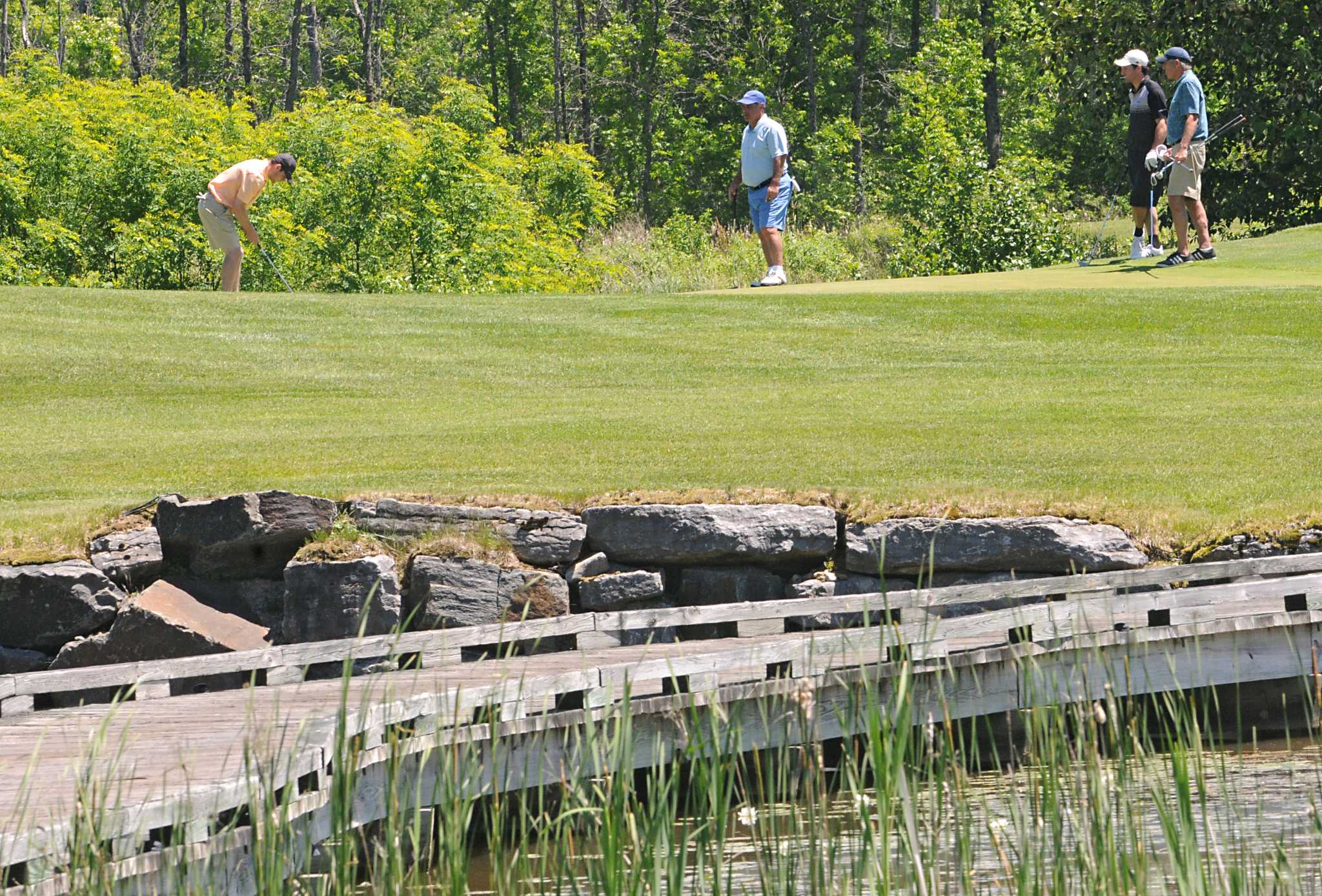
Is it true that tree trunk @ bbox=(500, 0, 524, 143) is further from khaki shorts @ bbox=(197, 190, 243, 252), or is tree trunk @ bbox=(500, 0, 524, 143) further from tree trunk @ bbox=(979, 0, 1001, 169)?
khaki shorts @ bbox=(197, 190, 243, 252)

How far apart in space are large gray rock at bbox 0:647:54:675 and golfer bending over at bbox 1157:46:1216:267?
11597 millimetres

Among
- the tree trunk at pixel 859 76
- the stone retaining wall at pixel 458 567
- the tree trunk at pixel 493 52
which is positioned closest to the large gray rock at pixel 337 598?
the stone retaining wall at pixel 458 567

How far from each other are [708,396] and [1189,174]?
6950mm

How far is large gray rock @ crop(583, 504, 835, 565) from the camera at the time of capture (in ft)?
29.7

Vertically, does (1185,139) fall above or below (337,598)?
above

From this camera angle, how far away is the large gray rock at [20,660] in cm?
871

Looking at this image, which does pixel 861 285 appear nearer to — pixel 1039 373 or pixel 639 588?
pixel 1039 373

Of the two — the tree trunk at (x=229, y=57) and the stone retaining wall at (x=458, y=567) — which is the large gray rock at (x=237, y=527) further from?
the tree trunk at (x=229, y=57)

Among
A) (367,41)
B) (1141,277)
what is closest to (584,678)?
(1141,277)

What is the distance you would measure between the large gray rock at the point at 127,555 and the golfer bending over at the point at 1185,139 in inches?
430

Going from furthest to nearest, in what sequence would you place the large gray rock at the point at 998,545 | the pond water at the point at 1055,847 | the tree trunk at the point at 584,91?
the tree trunk at the point at 584,91 → the large gray rock at the point at 998,545 → the pond water at the point at 1055,847

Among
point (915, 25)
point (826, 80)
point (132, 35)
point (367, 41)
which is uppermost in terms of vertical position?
point (132, 35)

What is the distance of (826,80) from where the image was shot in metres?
50.1

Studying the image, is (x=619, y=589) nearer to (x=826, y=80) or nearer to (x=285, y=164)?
(x=285, y=164)
